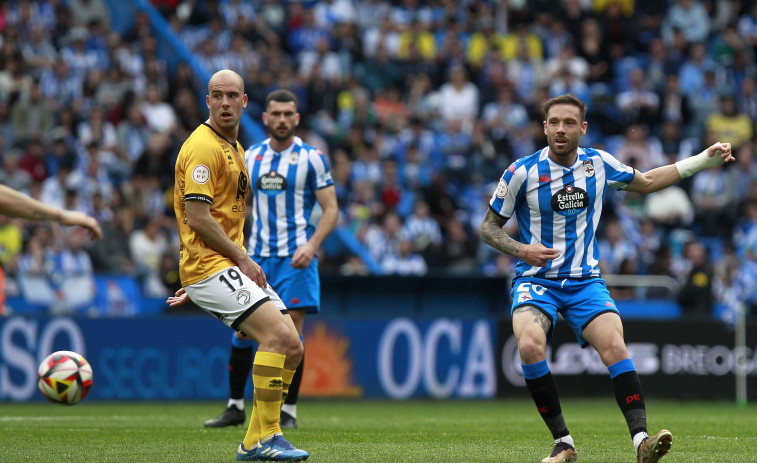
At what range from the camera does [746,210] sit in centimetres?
1900

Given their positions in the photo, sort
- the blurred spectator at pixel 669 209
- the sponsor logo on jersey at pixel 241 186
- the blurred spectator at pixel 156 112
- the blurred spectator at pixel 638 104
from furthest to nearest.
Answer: the blurred spectator at pixel 638 104
the blurred spectator at pixel 669 209
the blurred spectator at pixel 156 112
the sponsor logo on jersey at pixel 241 186

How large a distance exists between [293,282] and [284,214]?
0.65 metres

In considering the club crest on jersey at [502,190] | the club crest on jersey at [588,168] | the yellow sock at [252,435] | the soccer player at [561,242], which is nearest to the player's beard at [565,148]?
the soccer player at [561,242]

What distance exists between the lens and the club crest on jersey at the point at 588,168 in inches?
303

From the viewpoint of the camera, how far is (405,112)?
2092 cm

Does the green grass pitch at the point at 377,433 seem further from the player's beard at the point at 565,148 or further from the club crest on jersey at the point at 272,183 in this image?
the club crest on jersey at the point at 272,183

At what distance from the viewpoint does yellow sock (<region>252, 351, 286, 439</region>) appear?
7.03 m

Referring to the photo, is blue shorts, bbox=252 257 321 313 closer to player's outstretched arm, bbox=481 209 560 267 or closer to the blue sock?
player's outstretched arm, bbox=481 209 560 267

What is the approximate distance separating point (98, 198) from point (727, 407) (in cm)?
977

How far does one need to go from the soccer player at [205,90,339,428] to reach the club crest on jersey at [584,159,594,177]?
3004 millimetres

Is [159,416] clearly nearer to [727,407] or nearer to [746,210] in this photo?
[727,407]

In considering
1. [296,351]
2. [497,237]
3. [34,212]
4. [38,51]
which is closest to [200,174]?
[34,212]

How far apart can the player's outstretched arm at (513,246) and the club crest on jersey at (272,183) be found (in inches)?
116

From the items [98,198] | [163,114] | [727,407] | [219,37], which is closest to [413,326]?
[727,407]
